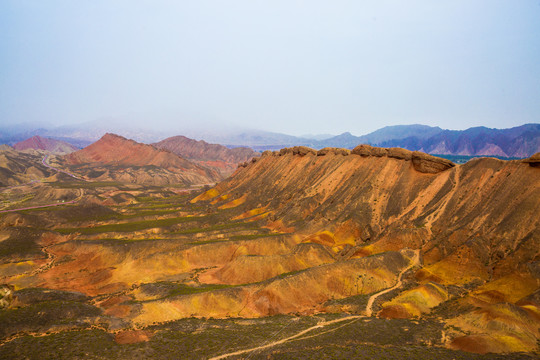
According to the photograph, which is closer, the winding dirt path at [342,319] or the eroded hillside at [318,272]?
the winding dirt path at [342,319]

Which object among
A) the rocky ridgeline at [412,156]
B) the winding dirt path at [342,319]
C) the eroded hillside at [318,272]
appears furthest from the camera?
the rocky ridgeline at [412,156]

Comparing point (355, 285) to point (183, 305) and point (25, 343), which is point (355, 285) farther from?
point (25, 343)

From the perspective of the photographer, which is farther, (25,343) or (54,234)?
(54,234)

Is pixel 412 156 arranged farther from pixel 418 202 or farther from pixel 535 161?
pixel 535 161

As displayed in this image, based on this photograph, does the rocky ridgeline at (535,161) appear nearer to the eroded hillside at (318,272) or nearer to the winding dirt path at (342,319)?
the eroded hillside at (318,272)

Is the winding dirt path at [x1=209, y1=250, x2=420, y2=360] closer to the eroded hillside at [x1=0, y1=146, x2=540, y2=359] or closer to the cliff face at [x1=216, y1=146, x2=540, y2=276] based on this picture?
the eroded hillside at [x1=0, y1=146, x2=540, y2=359]

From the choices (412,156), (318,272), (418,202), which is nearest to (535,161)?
(418,202)

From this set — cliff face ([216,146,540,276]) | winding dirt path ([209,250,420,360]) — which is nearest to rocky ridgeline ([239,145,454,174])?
cliff face ([216,146,540,276])

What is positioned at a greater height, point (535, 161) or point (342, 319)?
point (535, 161)

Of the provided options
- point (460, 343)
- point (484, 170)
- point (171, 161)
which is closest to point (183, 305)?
point (460, 343)

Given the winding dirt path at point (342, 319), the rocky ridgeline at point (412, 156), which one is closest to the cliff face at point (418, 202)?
the rocky ridgeline at point (412, 156)

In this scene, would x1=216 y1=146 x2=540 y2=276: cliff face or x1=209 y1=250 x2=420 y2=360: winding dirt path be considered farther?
x1=216 y1=146 x2=540 y2=276: cliff face
